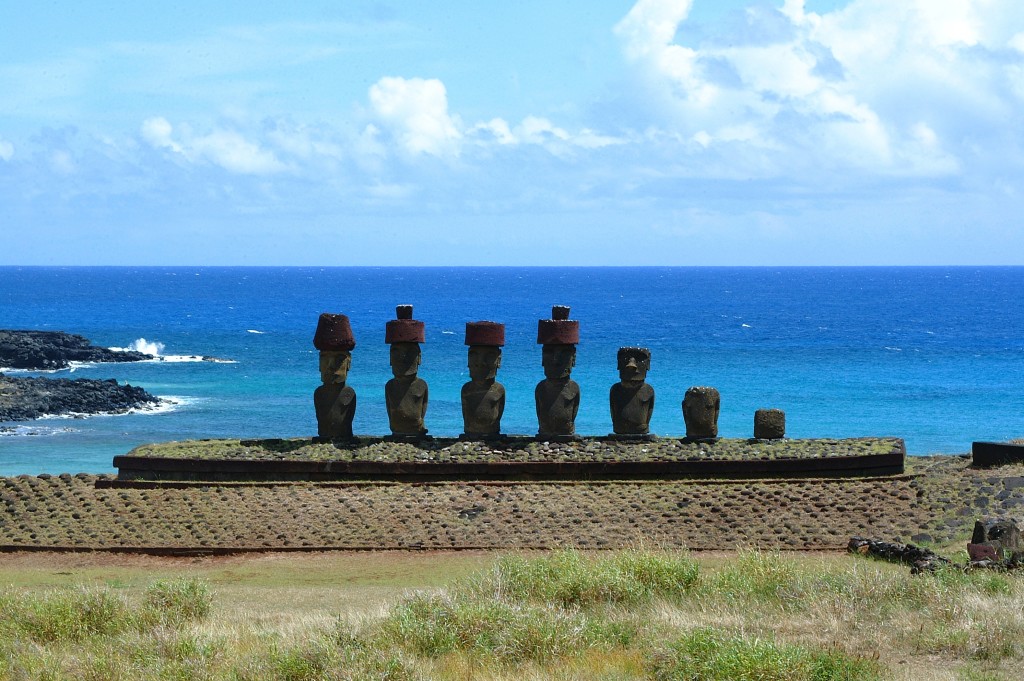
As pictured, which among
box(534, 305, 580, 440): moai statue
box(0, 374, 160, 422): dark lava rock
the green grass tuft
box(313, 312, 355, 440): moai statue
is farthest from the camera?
box(0, 374, 160, 422): dark lava rock

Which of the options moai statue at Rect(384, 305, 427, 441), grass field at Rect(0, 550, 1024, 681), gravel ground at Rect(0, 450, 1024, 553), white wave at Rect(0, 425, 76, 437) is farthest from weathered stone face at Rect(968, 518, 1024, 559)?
white wave at Rect(0, 425, 76, 437)

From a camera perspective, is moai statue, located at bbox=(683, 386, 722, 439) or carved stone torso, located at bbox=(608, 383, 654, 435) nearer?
moai statue, located at bbox=(683, 386, 722, 439)

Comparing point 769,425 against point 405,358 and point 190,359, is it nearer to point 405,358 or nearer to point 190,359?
point 405,358

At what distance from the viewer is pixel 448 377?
214 feet

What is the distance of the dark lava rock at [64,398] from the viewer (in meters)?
47.3

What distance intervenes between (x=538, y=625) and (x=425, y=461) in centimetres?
861

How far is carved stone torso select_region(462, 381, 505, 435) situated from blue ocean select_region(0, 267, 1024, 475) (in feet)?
59.6

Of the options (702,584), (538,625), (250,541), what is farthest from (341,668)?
(250,541)

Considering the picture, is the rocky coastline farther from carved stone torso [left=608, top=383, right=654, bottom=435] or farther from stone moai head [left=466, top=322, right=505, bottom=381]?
carved stone torso [left=608, top=383, right=654, bottom=435]

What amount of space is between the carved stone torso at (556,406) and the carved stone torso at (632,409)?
0.70 meters

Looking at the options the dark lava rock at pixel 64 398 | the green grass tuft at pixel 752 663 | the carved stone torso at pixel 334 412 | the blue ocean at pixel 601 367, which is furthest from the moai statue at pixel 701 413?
the dark lava rock at pixel 64 398

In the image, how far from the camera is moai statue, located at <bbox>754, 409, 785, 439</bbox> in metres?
22.3

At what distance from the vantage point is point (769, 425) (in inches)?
877

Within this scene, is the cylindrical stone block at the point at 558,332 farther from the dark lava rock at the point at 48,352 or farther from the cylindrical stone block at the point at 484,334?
the dark lava rock at the point at 48,352
